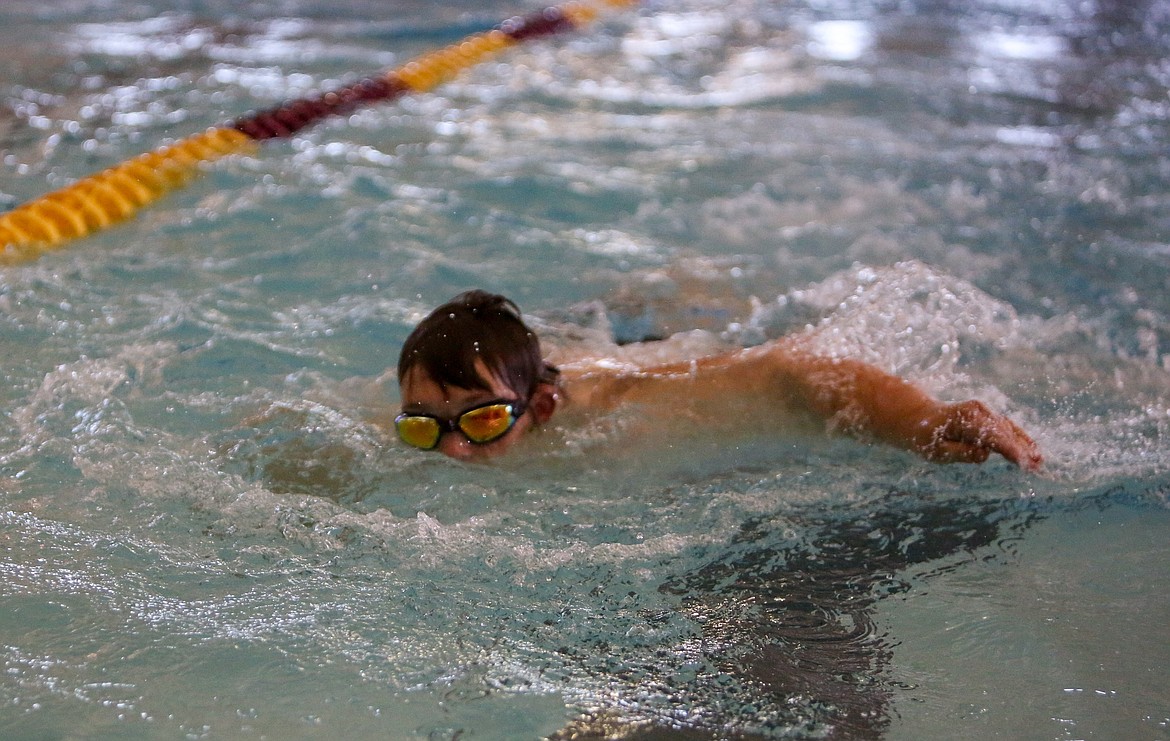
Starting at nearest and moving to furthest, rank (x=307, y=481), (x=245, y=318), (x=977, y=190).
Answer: (x=307, y=481), (x=245, y=318), (x=977, y=190)

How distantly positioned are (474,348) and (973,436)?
0.99 m

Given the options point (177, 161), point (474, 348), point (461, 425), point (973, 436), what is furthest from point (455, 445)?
point (177, 161)

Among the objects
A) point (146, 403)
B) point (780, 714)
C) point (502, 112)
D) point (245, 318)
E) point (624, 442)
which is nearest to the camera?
point (780, 714)

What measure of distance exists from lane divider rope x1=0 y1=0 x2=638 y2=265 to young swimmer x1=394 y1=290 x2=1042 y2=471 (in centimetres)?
193

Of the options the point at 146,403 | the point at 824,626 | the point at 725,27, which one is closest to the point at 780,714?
the point at 824,626

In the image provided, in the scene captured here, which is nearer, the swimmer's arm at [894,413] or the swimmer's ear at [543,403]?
the swimmer's arm at [894,413]

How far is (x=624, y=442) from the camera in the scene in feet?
7.93

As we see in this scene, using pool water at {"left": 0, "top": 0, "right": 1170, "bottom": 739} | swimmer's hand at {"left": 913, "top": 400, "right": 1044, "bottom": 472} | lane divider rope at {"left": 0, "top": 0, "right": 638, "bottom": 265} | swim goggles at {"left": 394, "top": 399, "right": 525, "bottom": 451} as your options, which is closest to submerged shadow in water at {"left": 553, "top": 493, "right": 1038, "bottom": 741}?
pool water at {"left": 0, "top": 0, "right": 1170, "bottom": 739}

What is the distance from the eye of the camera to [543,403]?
235 cm

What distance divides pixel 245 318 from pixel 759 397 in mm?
1503

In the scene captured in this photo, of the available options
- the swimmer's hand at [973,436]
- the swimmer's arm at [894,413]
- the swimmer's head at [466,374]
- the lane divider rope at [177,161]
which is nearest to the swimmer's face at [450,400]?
the swimmer's head at [466,374]

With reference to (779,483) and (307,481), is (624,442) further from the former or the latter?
(307,481)

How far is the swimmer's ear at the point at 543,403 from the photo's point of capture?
233cm

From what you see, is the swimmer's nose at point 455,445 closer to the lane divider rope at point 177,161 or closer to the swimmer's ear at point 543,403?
the swimmer's ear at point 543,403
